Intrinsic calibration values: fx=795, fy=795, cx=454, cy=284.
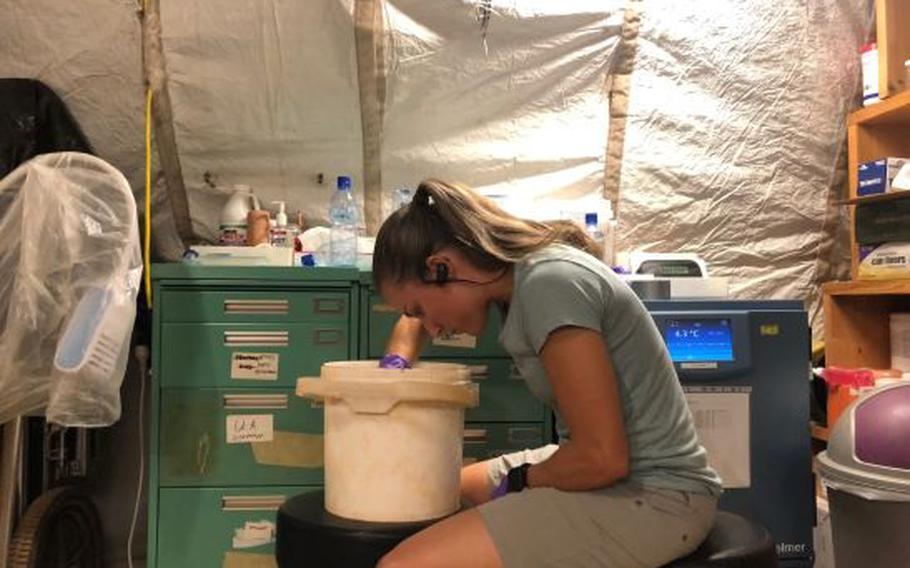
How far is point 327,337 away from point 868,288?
157 cm

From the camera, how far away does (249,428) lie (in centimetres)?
202

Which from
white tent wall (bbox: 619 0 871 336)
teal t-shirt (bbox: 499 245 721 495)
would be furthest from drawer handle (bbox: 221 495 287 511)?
white tent wall (bbox: 619 0 871 336)

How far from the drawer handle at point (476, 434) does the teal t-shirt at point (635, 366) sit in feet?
2.55

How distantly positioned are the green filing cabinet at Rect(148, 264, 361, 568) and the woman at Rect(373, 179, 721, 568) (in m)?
0.66

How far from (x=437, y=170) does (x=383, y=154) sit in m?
0.18

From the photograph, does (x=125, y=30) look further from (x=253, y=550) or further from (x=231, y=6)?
(x=253, y=550)

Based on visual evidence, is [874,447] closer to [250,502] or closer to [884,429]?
[884,429]

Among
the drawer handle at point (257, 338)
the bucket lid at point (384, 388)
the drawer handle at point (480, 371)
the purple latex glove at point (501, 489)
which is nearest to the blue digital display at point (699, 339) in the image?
the drawer handle at point (480, 371)

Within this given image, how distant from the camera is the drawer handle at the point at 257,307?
Result: 203 centimetres

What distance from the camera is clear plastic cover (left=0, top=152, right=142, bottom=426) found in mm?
1568

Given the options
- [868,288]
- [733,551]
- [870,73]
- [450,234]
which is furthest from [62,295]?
[870,73]

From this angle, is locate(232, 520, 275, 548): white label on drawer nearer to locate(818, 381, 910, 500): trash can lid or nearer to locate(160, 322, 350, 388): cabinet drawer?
locate(160, 322, 350, 388): cabinet drawer

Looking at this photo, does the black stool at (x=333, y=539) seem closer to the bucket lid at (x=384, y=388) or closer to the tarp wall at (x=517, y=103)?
the bucket lid at (x=384, y=388)

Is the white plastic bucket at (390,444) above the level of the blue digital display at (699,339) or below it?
below
